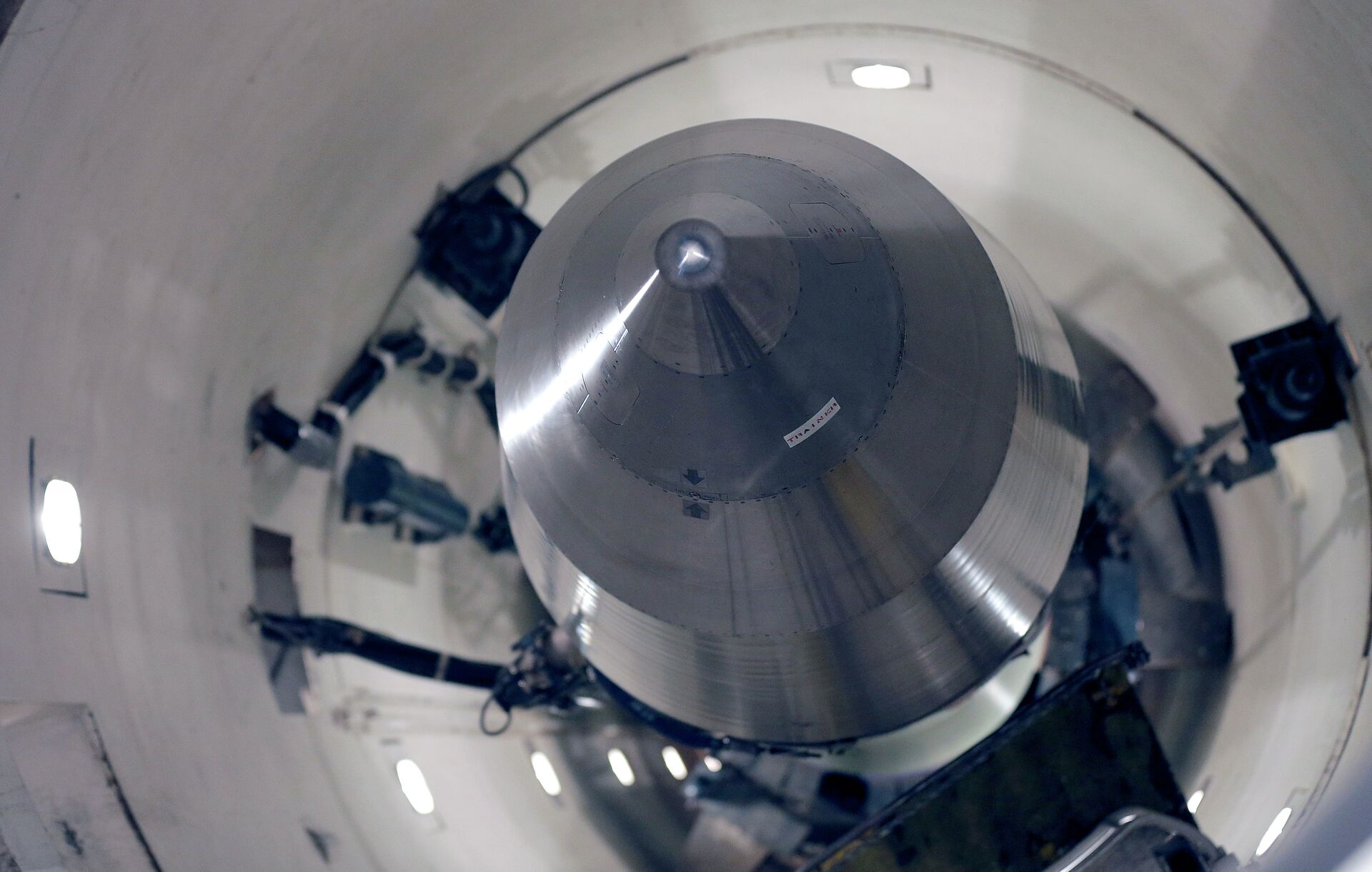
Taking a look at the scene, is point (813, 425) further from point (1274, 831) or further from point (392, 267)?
point (392, 267)

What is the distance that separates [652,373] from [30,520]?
5.31ft

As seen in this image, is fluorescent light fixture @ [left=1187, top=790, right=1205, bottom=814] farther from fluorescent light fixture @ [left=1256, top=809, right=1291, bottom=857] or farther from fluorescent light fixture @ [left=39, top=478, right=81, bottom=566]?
fluorescent light fixture @ [left=39, top=478, right=81, bottom=566]

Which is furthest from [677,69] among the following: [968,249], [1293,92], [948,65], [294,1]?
[1293,92]

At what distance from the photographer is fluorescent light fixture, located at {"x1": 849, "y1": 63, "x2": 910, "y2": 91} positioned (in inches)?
163

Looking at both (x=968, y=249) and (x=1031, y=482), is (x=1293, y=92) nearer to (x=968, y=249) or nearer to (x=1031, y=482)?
(x=968, y=249)

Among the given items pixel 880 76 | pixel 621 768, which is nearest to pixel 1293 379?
pixel 880 76

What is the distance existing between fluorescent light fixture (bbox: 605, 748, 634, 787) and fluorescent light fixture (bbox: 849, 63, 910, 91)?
331 centimetres

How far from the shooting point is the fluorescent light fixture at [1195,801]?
398 centimetres

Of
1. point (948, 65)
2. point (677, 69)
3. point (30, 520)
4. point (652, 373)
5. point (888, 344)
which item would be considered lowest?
point (888, 344)

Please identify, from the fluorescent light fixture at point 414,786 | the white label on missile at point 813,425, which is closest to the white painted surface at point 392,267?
the fluorescent light fixture at point 414,786

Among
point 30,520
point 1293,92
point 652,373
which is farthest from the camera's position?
point 1293,92

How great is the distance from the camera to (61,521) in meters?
2.61

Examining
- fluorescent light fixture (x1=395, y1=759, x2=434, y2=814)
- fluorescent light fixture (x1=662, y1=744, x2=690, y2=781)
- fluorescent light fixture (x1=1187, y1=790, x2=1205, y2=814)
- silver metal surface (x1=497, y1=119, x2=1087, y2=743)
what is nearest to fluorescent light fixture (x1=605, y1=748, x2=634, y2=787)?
fluorescent light fixture (x1=662, y1=744, x2=690, y2=781)

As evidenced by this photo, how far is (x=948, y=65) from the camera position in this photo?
4008 millimetres
